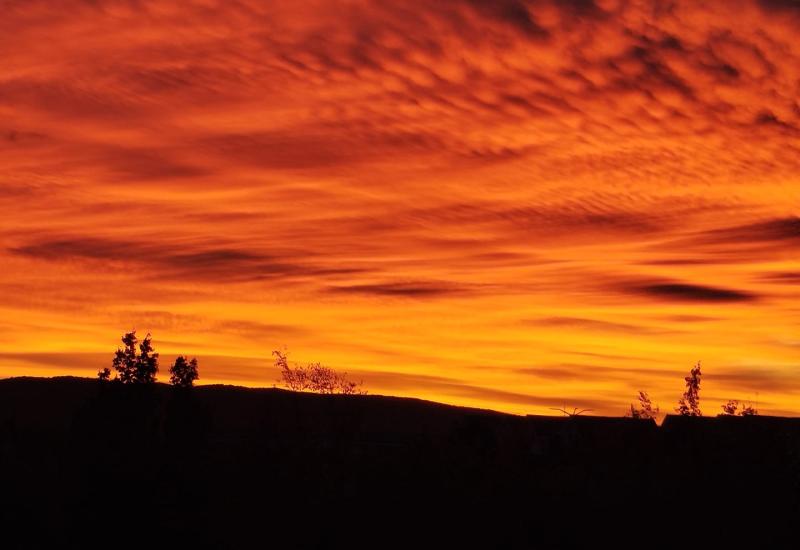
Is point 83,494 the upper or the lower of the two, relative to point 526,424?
lower

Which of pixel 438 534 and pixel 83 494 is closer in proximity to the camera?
pixel 438 534

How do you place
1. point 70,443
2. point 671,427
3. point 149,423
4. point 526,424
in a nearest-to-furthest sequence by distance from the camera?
point 70,443 → point 149,423 → point 671,427 → point 526,424

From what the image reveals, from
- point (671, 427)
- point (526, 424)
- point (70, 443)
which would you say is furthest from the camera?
point (526, 424)

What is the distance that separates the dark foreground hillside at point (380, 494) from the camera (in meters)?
40.7

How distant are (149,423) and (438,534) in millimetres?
20102

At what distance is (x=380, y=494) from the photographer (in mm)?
42406

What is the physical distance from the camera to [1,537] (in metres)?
41.8

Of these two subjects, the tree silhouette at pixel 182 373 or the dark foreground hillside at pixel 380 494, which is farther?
the tree silhouette at pixel 182 373

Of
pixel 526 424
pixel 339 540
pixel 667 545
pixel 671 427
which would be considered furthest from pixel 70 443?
pixel 526 424

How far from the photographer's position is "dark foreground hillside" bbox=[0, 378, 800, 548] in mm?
40688

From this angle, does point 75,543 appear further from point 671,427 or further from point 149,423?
A: point 671,427

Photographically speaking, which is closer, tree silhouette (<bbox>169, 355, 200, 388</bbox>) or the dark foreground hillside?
the dark foreground hillside

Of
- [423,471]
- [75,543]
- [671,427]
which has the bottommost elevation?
[75,543]

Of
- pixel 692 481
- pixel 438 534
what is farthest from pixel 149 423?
pixel 692 481
